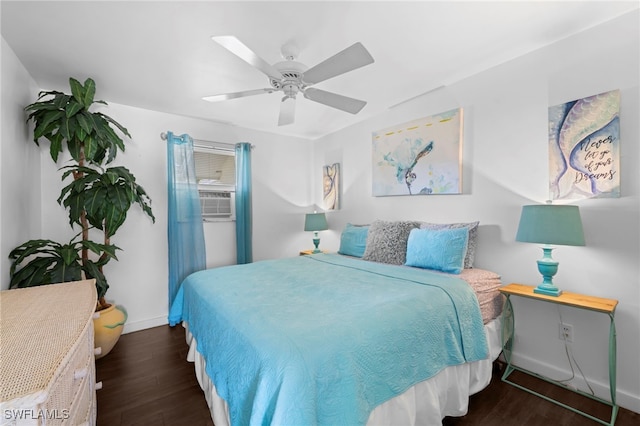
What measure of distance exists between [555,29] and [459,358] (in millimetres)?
2278

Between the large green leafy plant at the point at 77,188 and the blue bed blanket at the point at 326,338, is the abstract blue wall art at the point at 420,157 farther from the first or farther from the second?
the large green leafy plant at the point at 77,188

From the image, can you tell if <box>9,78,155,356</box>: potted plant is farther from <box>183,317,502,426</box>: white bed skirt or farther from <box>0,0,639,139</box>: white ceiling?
<box>183,317,502,426</box>: white bed skirt

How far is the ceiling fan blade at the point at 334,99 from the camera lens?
2.07 m

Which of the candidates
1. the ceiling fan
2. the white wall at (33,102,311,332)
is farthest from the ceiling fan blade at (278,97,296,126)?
the white wall at (33,102,311,332)

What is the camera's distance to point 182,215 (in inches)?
130

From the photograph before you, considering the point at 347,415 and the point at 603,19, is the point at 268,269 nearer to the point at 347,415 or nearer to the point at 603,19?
the point at 347,415

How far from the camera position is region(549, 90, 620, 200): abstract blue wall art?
1.80m

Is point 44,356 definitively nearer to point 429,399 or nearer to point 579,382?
point 429,399

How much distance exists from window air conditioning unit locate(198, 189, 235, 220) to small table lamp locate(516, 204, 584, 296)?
127 inches

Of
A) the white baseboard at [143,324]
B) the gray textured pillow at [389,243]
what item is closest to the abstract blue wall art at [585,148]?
the gray textured pillow at [389,243]

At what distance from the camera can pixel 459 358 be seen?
1.62 meters

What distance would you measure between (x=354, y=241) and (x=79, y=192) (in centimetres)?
257

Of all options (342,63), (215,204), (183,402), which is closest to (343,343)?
(183,402)

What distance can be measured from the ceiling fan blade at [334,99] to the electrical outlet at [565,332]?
2175mm
